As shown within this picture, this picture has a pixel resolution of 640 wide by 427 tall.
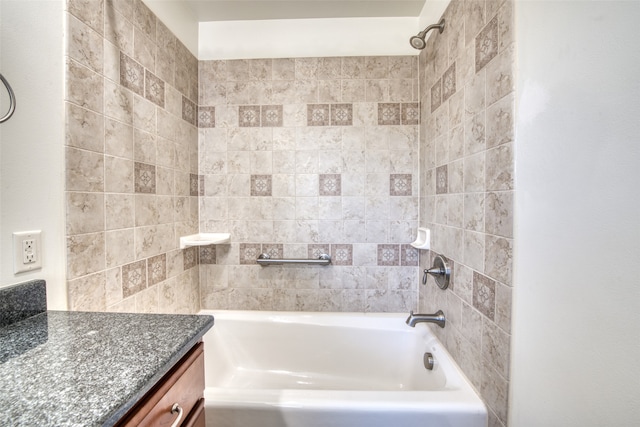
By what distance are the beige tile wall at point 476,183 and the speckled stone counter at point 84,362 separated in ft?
2.98

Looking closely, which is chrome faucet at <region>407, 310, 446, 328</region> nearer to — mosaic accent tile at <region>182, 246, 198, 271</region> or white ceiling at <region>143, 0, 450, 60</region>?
mosaic accent tile at <region>182, 246, 198, 271</region>

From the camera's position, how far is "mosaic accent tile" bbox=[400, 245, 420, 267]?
160cm

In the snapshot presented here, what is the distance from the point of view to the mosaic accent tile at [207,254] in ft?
5.41

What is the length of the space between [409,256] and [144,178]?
4.94 feet

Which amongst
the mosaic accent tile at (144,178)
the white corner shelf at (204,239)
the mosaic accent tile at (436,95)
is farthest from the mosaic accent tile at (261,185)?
the mosaic accent tile at (436,95)

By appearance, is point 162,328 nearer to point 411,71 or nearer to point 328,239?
point 328,239

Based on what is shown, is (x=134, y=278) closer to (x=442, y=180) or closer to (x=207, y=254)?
(x=207, y=254)

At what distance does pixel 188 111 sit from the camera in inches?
60.1

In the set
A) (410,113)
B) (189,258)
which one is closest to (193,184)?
(189,258)

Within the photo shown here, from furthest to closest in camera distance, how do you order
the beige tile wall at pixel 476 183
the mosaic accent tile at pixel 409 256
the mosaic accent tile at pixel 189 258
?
the mosaic accent tile at pixel 409 256 → the mosaic accent tile at pixel 189 258 → the beige tile wall at pixel 476 183

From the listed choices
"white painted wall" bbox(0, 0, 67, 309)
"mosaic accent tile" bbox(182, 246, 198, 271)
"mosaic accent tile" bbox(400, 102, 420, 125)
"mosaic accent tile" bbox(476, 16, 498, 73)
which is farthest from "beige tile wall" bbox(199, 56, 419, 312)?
"white painted wall" bbox(0, 0, 67, 309)

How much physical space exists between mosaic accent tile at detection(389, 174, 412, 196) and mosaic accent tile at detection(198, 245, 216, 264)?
121cm

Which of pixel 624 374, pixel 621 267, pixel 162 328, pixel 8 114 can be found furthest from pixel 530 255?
pixel 8 114

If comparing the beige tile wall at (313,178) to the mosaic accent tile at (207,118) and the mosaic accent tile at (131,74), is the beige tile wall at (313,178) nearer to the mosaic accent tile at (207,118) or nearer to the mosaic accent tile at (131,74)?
the mosaic accent tile at (207,118)
